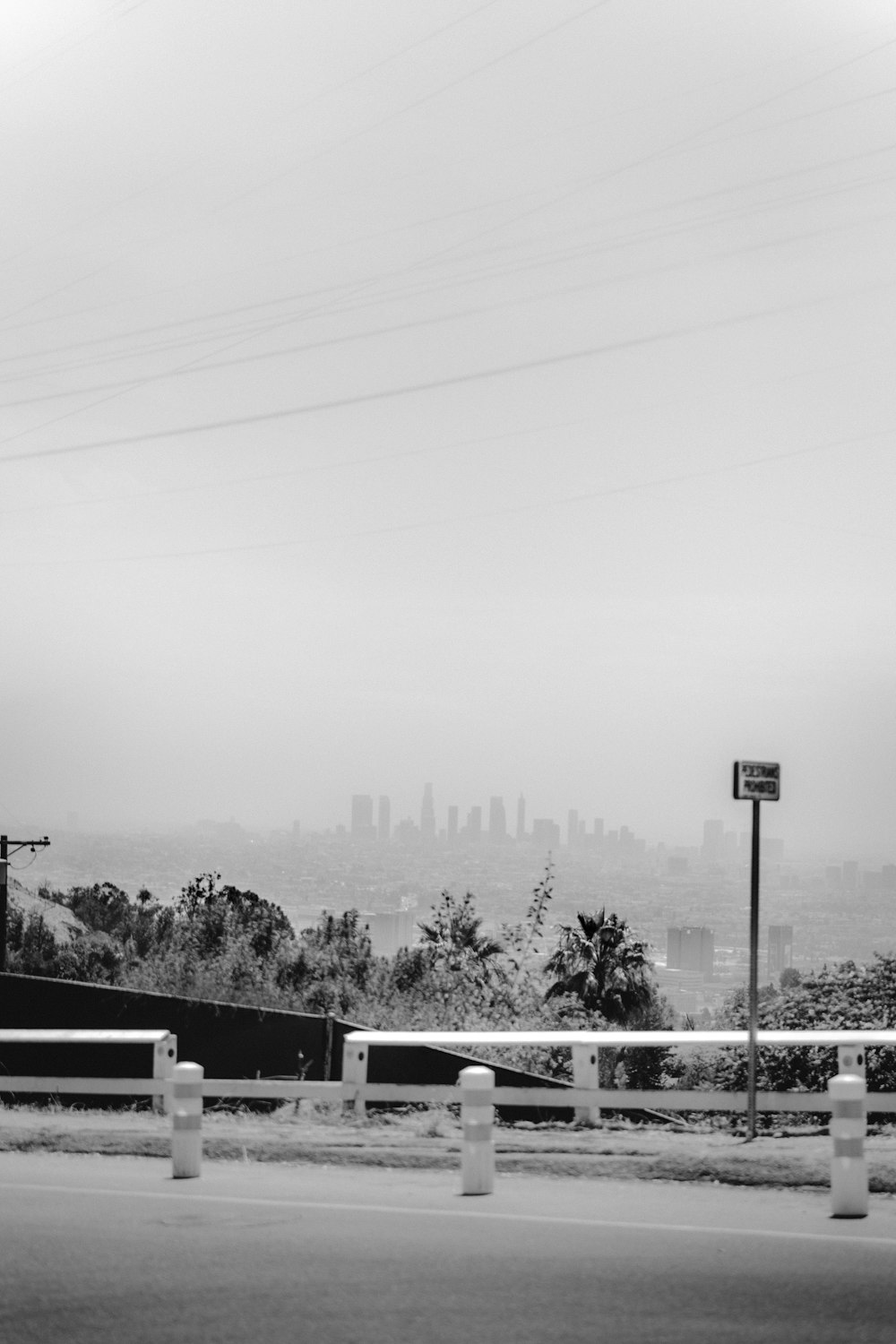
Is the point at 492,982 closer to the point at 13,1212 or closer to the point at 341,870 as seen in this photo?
the point at 13,1212

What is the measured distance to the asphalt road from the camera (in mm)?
7355

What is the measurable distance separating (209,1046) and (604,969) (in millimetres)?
78534

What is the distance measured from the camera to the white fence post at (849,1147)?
10.4 meters

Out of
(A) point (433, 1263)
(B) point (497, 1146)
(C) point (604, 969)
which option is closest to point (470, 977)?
(C) point (604, 969)

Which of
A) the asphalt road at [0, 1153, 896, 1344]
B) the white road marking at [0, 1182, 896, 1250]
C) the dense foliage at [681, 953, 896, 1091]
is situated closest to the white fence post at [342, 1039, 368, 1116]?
the asphalt road at [0, 1153, 896, 1344]

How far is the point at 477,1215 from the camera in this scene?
10.3m

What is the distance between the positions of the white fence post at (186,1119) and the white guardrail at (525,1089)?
1301 millimetres

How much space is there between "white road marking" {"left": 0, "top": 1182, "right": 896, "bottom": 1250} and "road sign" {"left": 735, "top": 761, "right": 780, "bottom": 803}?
425cm

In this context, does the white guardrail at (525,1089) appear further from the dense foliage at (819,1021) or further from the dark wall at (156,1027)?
the dense foliage at (819,1021)

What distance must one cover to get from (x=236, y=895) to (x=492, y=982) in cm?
2706

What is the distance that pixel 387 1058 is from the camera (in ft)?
68.1

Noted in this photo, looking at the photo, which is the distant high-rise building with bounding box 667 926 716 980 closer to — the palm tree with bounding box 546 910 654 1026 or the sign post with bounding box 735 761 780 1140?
the palm tree with bounding box 546 910 654 1026

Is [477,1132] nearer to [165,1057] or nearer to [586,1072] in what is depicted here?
[586,1072]

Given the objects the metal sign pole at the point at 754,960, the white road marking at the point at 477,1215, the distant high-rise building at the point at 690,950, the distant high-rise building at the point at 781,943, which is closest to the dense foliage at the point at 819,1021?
the metal sign pole at the point at 754,960
